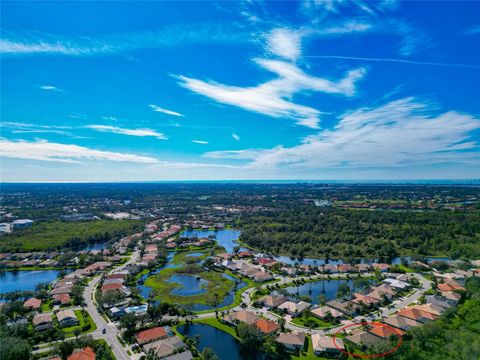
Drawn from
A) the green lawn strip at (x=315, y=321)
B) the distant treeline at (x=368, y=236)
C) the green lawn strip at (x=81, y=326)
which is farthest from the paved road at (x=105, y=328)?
the distant treeline at (x=368, y=236)

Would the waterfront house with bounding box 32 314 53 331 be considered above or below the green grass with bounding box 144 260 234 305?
above

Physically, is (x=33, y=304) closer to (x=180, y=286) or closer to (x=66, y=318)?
(x=66, y=318)

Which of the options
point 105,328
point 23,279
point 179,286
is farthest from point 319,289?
point 23,279

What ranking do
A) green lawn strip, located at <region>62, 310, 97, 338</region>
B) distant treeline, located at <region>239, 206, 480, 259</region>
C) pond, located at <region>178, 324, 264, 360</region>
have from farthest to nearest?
distant treeline, located at <region>239, 206, 480, 259</region> → green lawn strip, located at <region>62, 310, 97, 338</region> → pond, located at <region>178, 324, 264, 360</region>

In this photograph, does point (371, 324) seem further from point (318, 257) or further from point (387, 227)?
point (387, 227)

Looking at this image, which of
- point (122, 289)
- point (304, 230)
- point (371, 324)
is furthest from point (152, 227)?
point (371, 324)

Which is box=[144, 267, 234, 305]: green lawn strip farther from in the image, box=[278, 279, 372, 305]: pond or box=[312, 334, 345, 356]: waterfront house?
box=[312, 334, 345, 356]: waterfront house

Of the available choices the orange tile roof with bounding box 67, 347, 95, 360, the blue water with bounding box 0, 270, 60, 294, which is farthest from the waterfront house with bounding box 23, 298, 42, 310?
the orange tile roof with bounding box 67, 347, 95, 360
